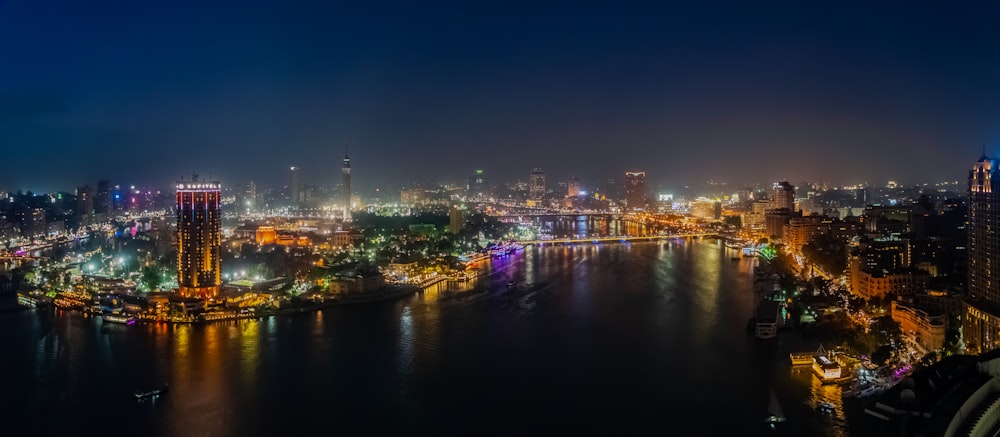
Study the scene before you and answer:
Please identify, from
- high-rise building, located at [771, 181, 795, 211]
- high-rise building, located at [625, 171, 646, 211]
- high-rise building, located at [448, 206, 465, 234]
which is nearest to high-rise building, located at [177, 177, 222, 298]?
high-rise building, located at [448, 206, 465, 234]

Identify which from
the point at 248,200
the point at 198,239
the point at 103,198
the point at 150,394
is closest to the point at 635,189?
the point at 248,200

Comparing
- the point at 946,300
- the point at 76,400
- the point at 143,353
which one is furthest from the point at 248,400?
the point at 946,300

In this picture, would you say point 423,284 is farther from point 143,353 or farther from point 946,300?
point 946,300

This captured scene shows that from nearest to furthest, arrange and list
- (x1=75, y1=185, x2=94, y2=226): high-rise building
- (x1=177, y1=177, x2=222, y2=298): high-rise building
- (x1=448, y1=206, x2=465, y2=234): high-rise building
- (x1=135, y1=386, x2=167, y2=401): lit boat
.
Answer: (x1=135, y1=386, x2=167, y2=401): lit boat
(x1=177, y1=177, x2=222, y2=298): high-rise building
(x1=448, y1=206, x2=465, y2=234): high-rise building
(x1=75, y1=185, x2=94, y2=226): high-rise building

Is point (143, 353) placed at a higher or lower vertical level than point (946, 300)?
lower

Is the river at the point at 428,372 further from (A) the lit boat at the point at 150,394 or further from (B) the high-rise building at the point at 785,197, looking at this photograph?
(B) the high-rise building at the point at 785,197

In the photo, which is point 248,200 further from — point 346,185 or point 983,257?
point 983,257

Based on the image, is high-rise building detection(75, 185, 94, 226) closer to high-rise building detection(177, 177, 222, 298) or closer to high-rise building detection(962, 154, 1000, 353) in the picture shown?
high-rise building detection(177, 177, 222, 298)
